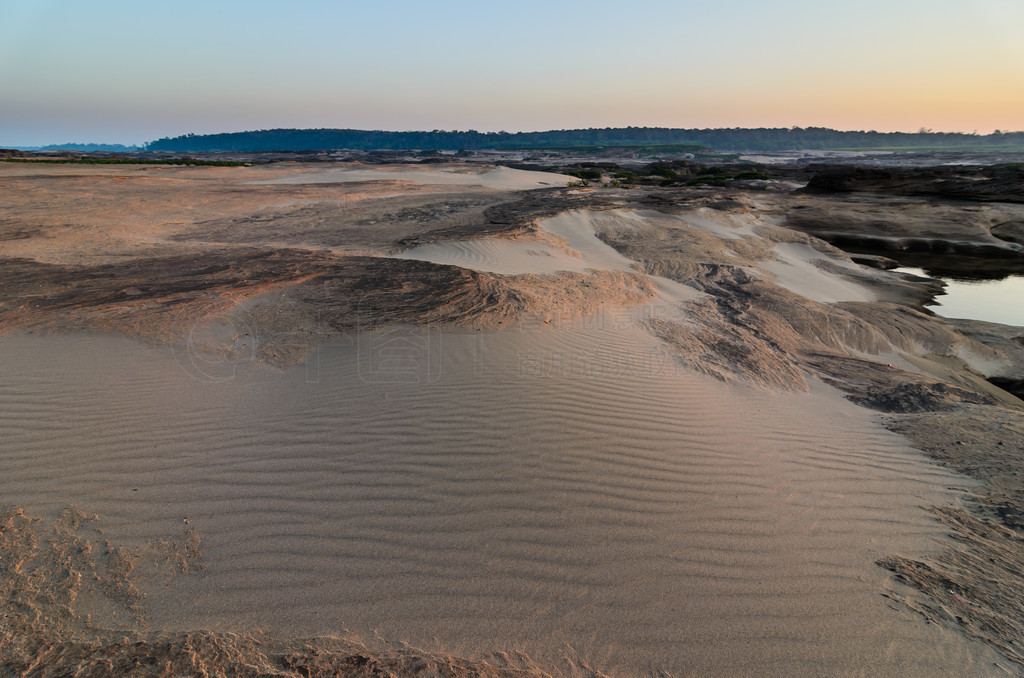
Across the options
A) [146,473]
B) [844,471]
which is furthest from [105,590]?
[844,471]

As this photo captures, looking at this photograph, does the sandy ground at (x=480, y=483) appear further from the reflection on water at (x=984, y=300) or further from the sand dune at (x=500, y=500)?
the reflection on water at (x=984, y=300)

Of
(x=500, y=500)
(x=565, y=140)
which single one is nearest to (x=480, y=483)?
(x=500, y=500)

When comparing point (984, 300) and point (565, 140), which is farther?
point (565, 140)

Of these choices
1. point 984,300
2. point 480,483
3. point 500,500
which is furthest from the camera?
point 984,300

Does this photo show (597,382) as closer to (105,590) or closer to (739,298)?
(105,590)

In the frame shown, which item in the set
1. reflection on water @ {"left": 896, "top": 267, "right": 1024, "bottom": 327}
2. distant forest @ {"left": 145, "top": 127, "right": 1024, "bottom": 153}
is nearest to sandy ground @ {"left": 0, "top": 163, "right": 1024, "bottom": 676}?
reflection on water @ {"left": 896, "top": 267, "right": 1024, "bottom": 327}

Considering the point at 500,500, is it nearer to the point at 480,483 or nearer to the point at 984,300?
the point at 480,483

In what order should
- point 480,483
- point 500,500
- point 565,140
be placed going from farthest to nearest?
point 565,140 → point 480,483 → point 500,500
